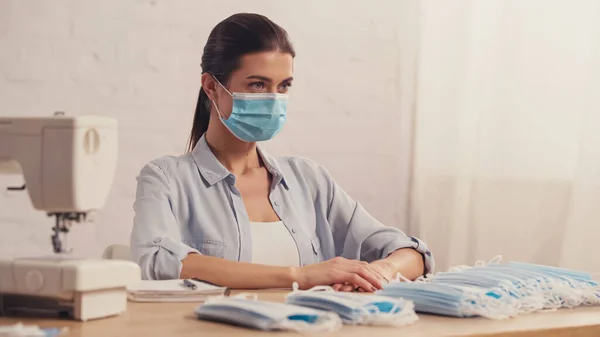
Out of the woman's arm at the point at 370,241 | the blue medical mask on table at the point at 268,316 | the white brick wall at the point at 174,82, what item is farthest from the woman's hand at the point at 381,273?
the white brick wall at the point at 174,82

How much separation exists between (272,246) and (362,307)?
3.10ft

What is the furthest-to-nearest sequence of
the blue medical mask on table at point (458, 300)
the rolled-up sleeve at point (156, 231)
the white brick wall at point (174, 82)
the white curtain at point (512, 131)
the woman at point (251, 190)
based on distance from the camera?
the white brick wall at point (174, 82), the white curtain at point (512, 131), the woman at point (251, 190), the rolled-up sleeve at point (156, 231), the blue medical mask on table at point (458, 300)

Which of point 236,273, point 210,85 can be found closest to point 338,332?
point 236,273

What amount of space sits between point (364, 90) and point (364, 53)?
14 cm

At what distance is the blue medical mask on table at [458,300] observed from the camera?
1354mm

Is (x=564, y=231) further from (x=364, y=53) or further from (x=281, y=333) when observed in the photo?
(x=281, y=333)

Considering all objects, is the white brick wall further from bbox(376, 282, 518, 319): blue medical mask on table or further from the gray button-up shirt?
bbox(376, 282, 518, 319): blue medical mask on table

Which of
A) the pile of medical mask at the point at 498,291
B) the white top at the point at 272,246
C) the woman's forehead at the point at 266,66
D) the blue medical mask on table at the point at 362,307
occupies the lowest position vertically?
the white top at the point at 272,246

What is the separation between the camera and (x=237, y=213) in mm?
2182

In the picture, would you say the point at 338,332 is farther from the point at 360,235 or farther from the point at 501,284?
the point at 360,235

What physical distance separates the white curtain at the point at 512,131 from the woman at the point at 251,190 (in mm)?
613

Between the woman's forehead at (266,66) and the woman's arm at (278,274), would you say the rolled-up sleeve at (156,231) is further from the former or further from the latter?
the woman's forehead at (266,66)

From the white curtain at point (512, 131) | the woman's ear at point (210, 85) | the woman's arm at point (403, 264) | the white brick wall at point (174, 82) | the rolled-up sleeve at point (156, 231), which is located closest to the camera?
the rolled-up sleeve at point (156, 231)

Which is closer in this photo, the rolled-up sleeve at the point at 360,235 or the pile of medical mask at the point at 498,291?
the pile of medical mask at the point at 498,291
